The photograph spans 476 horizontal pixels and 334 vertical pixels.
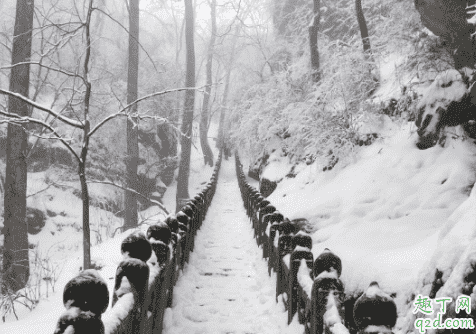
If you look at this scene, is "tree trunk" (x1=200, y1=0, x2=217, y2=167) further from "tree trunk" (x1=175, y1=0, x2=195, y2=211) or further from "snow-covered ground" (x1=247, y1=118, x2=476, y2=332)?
"snow-covered ground" (x1=247, y1=118, x2=476, y2=332)

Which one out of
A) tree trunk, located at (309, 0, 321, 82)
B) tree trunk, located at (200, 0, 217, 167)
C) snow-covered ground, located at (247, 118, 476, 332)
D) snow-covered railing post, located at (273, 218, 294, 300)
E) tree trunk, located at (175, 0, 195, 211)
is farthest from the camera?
tree trunk, located at (200, 0, 217, 167)

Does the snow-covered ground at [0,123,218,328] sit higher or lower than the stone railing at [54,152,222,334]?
lower

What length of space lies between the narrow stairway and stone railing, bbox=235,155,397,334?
0.30 m

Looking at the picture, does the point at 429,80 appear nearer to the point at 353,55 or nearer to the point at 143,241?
the point at 353,55

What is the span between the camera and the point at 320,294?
2.86 metres

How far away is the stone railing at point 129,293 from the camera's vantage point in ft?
5.87

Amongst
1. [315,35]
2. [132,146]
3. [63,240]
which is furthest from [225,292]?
[63,240]

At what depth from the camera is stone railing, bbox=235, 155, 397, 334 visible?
1953 mm

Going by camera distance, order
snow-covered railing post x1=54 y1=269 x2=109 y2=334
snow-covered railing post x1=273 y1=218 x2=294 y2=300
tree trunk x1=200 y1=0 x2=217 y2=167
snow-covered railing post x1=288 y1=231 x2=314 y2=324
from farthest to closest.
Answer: tree trunk x1=200 y1=0 x2=217 y2=167 < snow-covered railing post x1=273 y1=218 x2=294 y2=300 < snow-covered railing post x1=288 y1=231 x2=314 y2=324 < snow-covered railing post x1=54 y1=269 x2=109 y2=334

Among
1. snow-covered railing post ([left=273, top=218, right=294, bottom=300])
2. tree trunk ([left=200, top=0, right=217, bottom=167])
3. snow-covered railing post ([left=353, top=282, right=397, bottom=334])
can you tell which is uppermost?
tree trunk ([left=200, top=0, right=217, bottom=167])

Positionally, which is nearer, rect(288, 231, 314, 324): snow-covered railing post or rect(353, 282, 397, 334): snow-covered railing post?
rect(353, 282, 397, 334): snow-covered railing post

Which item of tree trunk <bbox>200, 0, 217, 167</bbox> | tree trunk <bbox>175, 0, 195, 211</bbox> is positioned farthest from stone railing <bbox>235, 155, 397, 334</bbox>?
tree trunk <bbox>200, 0, 217, 167</bbox>

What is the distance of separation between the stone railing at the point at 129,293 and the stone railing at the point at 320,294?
130 cm

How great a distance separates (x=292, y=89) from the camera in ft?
45.3
